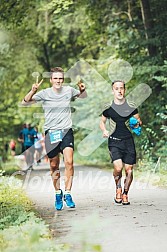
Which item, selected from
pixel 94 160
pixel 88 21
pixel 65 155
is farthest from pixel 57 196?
pixel 94 160

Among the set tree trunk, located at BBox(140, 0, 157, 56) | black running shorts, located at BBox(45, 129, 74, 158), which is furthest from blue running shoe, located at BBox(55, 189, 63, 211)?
tree trunk, located at BBox(140, 0, 157, 56)

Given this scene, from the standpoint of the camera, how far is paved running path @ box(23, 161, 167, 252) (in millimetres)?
6582

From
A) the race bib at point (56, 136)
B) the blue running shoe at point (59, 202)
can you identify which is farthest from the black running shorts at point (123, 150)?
the blue running shoe at point (59, 202)

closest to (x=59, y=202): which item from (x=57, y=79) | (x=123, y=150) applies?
(x=123, y=150)

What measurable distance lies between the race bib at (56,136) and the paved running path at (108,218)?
1115mm

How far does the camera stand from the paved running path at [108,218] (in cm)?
658

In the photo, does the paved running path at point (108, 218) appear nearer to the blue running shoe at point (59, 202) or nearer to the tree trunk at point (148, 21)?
the blue running shoe at point (59, 202)

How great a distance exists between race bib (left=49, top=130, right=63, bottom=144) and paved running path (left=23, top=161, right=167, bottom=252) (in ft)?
3.66

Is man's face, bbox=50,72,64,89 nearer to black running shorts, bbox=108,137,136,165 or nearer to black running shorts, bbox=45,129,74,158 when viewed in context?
black running shorts, bbox=45,129,74,158

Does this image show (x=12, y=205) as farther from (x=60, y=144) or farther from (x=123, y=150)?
(x=123, y=150)

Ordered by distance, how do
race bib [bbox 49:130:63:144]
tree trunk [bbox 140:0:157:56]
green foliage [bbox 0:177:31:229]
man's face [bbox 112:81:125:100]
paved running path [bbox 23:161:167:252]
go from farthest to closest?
tree trunk [bbox 140:0:157:56]
man's face [bbox 112:81:125:100]
race bib [bbox 49:130:63:144]
green foliage [bbox 0:177:31:229]
paved running path [bbox 23:161:167:252]

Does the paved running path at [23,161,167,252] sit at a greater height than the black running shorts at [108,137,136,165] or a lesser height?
lesser

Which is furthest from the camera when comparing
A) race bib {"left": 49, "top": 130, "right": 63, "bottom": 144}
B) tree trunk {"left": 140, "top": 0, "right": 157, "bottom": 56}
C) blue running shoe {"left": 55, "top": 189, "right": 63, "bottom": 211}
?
tree trunk {"left": 140, "top": 0, "right": 157, "bottom": 56}

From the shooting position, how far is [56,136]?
1038 centimetres
